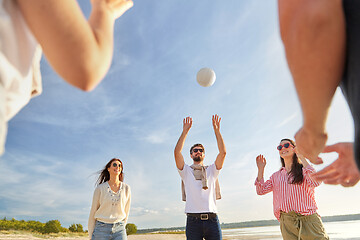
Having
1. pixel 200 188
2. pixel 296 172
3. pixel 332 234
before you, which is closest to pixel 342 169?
pixel 296 172

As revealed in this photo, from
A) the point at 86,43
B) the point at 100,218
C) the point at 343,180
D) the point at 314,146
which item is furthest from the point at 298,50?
the point at 100,218

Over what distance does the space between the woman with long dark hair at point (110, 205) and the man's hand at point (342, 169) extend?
19.9ft

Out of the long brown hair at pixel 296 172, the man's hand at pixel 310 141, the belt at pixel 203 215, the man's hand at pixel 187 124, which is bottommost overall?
the belt at pixel 203 215

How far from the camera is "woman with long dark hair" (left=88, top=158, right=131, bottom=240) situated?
6.66 metres

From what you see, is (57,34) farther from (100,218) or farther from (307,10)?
(100,218)

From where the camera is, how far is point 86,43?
884mm

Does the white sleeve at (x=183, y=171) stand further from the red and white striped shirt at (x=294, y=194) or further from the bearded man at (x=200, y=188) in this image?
the red and white striped shirt at (x=294, y=194)

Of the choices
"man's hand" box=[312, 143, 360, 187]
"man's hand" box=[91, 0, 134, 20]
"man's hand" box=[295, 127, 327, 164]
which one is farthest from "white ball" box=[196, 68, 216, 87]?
"man's hand" box=[91, 0, 134, 20]

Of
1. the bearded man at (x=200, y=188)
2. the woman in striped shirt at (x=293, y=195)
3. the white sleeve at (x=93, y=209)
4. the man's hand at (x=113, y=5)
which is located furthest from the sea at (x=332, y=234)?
the man's hand at (x=113, y=5)

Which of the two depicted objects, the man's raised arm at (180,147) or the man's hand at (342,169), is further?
the man's raised arm at (180,147)

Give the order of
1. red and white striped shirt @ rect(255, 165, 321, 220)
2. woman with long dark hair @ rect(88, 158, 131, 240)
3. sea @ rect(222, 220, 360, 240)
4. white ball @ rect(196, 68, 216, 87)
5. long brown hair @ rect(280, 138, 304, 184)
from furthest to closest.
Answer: sea @ rect(222, 220, 360, 240), white ball @ rect(196, 68, 216, 87), woman with long dark hair @ rect(88, 158, 131, 240), long brown hair @ rect(280, 138, 304, 184), red and white striped shirt @ rect(255, 165, 321, 220)

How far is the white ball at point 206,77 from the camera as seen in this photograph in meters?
9.76

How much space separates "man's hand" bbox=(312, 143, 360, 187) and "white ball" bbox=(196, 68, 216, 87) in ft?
27.6

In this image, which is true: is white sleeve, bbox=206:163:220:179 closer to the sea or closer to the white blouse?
the white blouse
